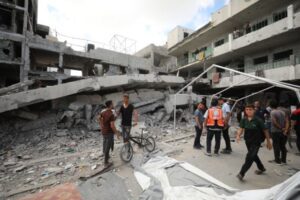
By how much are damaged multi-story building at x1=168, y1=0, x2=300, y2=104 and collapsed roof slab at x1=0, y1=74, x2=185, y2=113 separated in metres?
5.62

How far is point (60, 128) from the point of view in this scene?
829 cm

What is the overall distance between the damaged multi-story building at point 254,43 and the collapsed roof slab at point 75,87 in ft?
18.4

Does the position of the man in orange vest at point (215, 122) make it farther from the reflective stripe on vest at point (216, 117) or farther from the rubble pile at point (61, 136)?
the rubble pile at point (61, 136)

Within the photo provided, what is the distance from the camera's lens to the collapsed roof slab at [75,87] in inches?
278

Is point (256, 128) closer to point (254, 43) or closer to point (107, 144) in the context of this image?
point (107, 144)

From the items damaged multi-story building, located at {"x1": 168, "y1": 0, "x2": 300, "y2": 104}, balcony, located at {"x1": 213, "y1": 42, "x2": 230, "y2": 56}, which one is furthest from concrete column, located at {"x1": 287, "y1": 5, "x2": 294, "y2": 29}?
balcony, located at {"x1": 213, "y1": 42, "x2": 230, "y2": 56}

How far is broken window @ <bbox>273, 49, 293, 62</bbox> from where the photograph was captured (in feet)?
40.2

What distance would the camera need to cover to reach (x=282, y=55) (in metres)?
12.7

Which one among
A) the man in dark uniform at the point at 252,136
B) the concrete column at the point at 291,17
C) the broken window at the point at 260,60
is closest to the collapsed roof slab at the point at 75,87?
the broken window at the point at 260,60

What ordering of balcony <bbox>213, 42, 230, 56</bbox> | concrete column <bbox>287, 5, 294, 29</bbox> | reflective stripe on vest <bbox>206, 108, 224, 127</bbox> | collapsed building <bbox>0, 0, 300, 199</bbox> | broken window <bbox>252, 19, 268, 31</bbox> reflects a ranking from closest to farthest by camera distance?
reflective stripe on vest <bbox>206, 108, 224, 127</bbox> < collapsed building <bbox>0, 0, 300, 199</bbox> < concrete column <bbox>287, 5, 294, 29</bbox> < broken window <bbox>252, 19, 268, 31</bbox> < balcony <bbox>213, 42, 230, 56</bbox>

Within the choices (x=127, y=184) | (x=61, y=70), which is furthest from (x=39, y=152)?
(x=61, y=70)

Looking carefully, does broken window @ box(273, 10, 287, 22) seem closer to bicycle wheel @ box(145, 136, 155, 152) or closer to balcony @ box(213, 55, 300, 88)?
balcony @ box(213, 55, 300, 88)

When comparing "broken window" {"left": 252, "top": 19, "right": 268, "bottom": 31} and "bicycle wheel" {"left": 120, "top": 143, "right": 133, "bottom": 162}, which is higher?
"broken window" {"left": 252, "top": 19, "right": 268, "bottom": 31}

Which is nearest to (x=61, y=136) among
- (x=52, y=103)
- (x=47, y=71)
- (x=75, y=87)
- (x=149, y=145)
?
(x=52, y=103)
